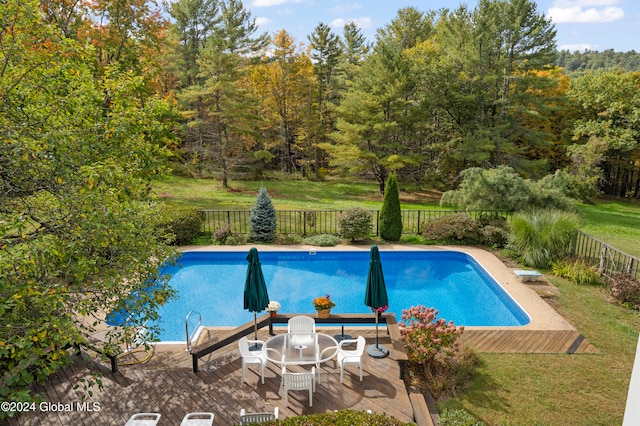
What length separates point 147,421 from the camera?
552cm

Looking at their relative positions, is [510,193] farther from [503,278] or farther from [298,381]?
[298,381]

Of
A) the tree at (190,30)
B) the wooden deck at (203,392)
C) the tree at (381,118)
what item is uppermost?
the tree at (190,30)

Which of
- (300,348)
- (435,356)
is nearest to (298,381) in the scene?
(300,348)

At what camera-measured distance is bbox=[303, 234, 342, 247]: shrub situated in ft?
49.4

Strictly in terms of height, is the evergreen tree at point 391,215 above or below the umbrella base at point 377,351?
above

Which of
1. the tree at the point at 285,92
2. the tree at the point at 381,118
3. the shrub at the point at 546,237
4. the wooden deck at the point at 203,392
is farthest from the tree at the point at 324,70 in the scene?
the wooden deck at the point at 203,392

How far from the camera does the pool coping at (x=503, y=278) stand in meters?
9.36

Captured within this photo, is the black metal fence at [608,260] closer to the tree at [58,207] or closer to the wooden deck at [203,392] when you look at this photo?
the wooden deck at [203,392]

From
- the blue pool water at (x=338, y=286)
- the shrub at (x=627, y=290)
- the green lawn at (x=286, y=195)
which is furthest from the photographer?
the green lawn at (x=286, y=195)

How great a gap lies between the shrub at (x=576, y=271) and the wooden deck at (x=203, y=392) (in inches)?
295

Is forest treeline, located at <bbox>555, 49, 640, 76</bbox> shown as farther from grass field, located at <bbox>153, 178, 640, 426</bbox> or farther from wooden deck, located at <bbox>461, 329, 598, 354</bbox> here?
wooden deck, located at <bbox>461, 329, 598, 354</bbox>

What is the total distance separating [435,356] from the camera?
25.2 feet

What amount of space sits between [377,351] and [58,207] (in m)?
5.68

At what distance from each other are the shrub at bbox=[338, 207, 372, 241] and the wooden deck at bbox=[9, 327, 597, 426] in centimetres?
784
